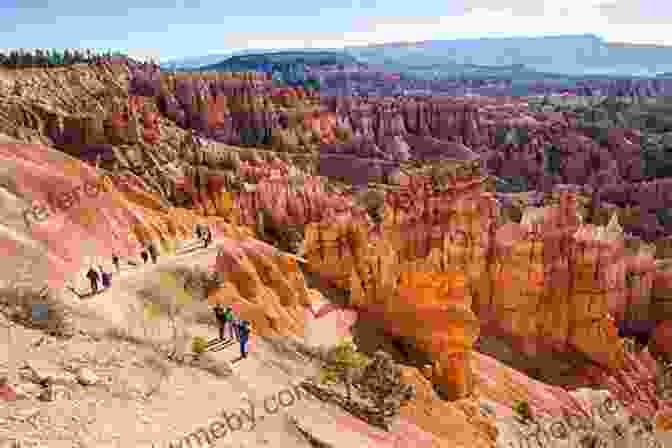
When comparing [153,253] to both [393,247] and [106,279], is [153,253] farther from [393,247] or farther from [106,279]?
[393,247]

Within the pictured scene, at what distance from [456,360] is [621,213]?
38313 mm

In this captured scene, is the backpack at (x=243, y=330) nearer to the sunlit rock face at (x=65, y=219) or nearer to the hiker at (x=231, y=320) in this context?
the hiker at (x=231, y=320)

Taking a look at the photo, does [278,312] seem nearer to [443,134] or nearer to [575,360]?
[575,360]

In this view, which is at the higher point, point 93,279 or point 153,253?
point 93,279

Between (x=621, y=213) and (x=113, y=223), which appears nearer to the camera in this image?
(x=113, y=223)

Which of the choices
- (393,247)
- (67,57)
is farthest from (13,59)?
(393,247)

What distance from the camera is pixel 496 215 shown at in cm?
3419

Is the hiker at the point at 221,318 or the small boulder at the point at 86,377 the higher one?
the small boulder at the point at 86,377

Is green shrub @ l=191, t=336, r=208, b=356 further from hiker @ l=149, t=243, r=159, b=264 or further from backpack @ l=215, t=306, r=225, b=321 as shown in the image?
hiker @ l=149, t=243, r=159, b=264

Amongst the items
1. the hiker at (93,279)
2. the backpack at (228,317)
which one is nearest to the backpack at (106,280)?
the hiker at (93,279)

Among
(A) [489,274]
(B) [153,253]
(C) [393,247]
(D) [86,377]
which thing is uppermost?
(D) [86,377]

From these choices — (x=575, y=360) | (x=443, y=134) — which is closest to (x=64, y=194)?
(x=575, y=360)

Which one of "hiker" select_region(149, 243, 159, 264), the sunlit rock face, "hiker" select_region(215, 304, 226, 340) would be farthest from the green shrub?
"hiker" select_region(149, 243, 159, 264)

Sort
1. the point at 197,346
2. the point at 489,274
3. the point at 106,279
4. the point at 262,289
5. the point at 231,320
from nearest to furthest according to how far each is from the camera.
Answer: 1. the point at 197,346
2. the point at 231,320
3. the point at 106,279
4. the point at 262,289
5. the point at 489,274
